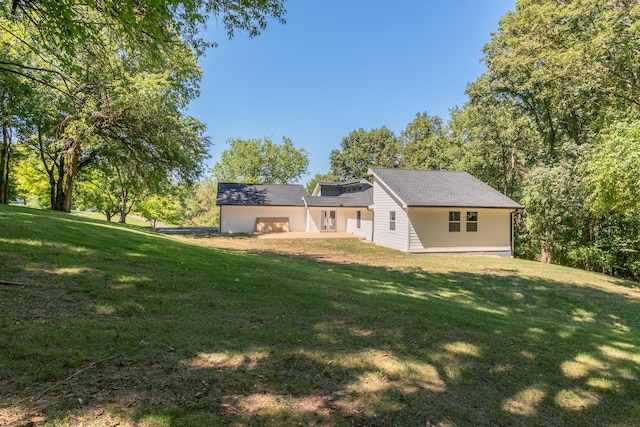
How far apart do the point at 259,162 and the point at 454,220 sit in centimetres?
3067

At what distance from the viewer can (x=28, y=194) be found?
2442 centimetres

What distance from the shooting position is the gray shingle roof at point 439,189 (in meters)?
17.5

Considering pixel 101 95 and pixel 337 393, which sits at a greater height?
pixel 101 95

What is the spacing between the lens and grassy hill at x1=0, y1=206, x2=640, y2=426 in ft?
8.13

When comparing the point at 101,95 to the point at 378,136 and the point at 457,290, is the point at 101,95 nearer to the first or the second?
the point at 457,290

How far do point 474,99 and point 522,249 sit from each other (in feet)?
33.7

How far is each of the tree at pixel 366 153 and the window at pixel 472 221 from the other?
99.1 ft

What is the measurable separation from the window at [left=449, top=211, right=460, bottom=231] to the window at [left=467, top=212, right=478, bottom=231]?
25.4 inches

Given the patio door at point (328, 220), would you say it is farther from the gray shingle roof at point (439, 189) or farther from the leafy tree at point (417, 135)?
the leafy tree at point (417, 135)

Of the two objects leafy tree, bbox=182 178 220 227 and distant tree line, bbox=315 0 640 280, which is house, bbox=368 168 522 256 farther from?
leafy tree, bbox=182 178 220 227

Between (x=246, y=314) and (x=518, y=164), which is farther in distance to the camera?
(x=518, y=164)

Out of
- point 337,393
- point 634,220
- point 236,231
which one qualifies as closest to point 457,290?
point 337,393

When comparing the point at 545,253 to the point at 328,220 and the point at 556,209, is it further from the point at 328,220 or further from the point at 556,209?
the point at 328,220

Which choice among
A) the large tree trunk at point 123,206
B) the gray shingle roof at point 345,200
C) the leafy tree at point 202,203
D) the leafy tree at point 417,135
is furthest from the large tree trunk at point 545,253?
the leafy tree at point 202,203
